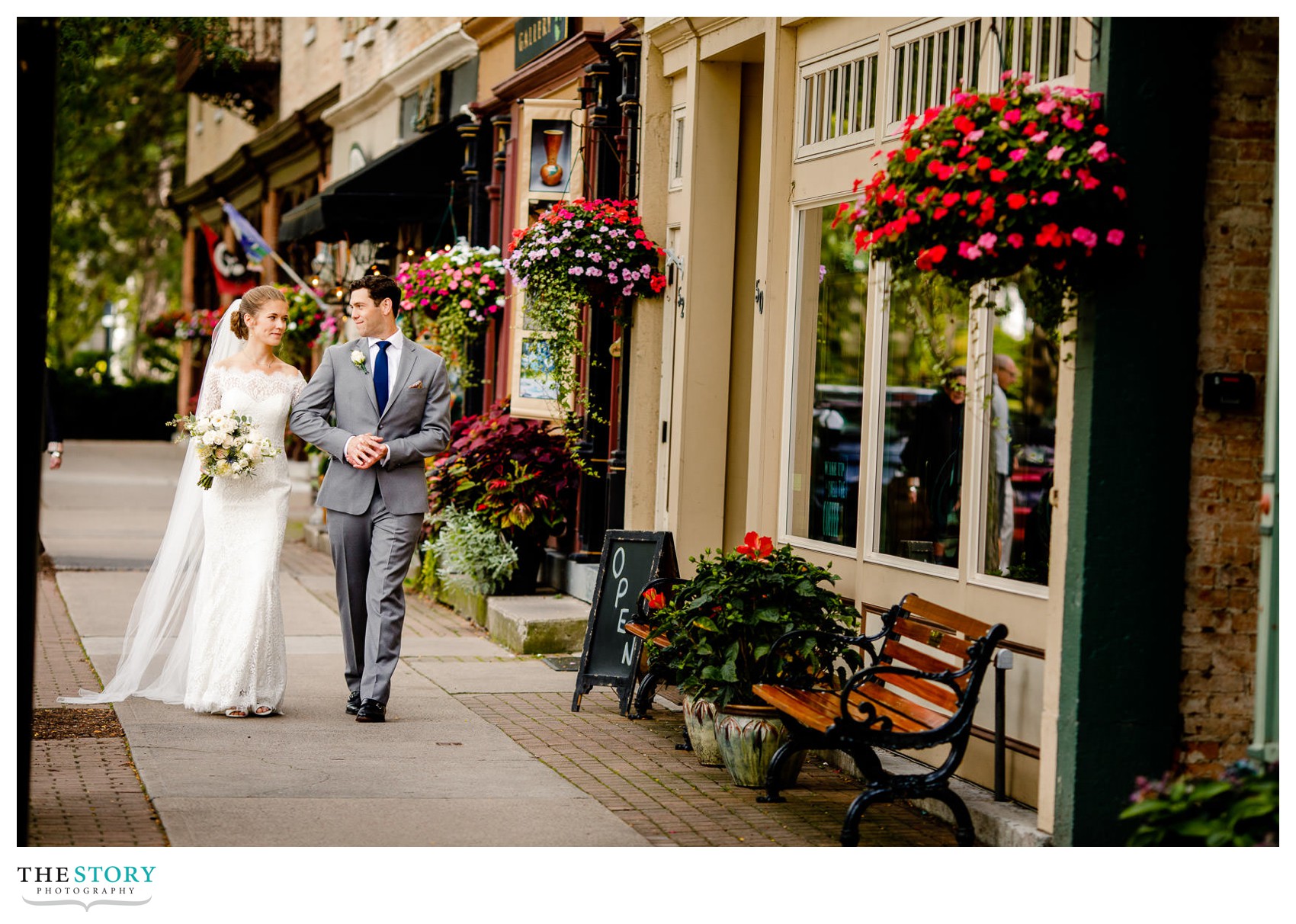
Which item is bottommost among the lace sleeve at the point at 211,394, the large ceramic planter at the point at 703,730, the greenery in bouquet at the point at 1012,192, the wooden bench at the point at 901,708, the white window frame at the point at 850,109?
the large ceramic planter at the point at 703,730

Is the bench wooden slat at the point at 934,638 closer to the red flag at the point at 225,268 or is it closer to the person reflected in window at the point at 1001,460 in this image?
the person reflected in window at the point at 1001,460

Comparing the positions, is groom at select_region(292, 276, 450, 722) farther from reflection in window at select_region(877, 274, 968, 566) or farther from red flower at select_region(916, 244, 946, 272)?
red flower at select_region(916, 244, 946, 272)

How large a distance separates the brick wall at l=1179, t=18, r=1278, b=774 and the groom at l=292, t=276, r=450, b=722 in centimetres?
379

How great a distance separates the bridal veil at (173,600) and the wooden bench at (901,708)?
325cm

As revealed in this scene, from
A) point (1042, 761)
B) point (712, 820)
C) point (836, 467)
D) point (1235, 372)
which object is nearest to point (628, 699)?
point (836, 467)

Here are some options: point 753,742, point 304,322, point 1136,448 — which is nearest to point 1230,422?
point 1136,448

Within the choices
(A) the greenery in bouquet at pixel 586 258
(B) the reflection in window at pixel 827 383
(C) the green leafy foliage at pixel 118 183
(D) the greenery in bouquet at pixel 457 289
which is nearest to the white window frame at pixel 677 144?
(A) the greenery in bouquet at pixel 586 258

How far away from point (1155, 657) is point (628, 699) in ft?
11.1

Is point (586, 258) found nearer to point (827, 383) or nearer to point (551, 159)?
point (827, 383)

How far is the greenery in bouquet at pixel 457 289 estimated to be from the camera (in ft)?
42.1

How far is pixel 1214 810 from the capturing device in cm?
477

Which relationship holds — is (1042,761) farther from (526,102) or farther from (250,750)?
(526,102)

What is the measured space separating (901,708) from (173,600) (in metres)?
4.03

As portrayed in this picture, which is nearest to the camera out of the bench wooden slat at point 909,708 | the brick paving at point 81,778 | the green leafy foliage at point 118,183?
the brick paving at point 81,778
